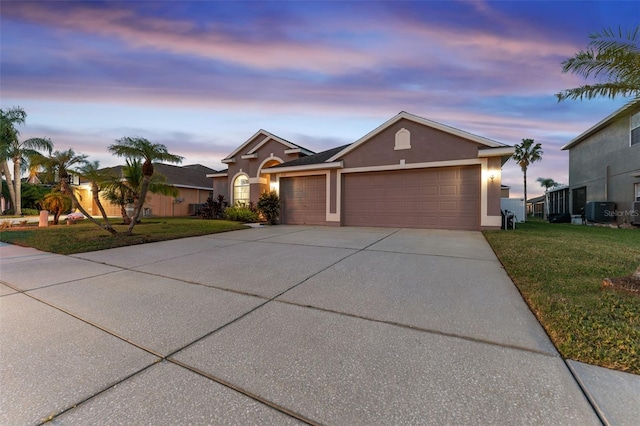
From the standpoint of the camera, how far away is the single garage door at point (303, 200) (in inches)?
498

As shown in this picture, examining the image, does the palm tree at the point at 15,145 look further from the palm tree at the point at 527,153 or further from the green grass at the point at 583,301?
the palm tree at the point at 527,153

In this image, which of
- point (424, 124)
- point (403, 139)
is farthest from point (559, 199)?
point (403, 139)

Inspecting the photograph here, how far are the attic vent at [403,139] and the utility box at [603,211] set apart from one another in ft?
41.6

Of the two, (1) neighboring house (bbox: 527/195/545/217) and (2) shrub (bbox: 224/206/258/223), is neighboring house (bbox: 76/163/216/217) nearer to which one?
(2) shrub (bbox: 224/206/258/223)

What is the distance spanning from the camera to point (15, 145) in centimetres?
1969

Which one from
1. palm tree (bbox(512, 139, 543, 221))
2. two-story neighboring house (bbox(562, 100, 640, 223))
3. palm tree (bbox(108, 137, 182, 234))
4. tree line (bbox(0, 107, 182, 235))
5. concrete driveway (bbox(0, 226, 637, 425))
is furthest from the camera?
palm tree (bbox(512, 139, 543, 221))

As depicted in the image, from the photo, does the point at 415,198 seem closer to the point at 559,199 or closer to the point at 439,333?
the point at 439,333

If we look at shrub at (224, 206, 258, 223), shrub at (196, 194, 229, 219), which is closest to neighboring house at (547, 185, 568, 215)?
shrub at (224, 206, 258, 223)

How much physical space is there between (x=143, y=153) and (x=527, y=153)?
32.4 m

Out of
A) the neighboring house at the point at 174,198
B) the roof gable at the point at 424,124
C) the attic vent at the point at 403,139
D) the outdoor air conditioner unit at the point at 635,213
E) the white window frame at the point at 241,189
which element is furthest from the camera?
the neighboring house at the point at 174,198

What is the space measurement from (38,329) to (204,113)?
11276 mm

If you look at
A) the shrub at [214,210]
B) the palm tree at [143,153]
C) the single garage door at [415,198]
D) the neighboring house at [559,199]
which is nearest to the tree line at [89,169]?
the palm tree at [143,153]

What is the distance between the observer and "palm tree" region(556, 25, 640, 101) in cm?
394

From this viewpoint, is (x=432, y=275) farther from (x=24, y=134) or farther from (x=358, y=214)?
(x=24, y=134)
